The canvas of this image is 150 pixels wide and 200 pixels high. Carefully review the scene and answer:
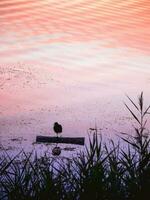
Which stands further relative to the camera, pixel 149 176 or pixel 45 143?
pixel 45 143

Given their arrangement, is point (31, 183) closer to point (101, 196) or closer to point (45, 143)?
point (101, 196)

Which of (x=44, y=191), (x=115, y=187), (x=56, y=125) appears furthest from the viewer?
(x=56, y=125)

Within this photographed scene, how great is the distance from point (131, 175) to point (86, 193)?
1.83 ft

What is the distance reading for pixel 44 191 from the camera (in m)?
3.50

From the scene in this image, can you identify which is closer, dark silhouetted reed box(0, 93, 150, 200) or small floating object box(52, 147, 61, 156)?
dark silhouetted reed box(0, 93, 150, 200)

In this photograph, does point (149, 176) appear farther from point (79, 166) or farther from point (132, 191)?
point (79, 166)

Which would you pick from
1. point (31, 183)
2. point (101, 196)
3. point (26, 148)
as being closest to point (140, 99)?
point (101, 196)

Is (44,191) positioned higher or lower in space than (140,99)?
lower

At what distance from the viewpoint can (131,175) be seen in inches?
157

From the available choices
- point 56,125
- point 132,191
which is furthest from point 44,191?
point 56,125

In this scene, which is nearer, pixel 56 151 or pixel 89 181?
pixel 89 181

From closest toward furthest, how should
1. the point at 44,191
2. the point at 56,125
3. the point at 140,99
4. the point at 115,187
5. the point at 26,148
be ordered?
1. the point at 44,191
2. the point at 115,187
3. the point at 140,99
4. the point at 26,148
5. the point at 56,125

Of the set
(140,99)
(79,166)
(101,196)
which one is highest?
(140,99)

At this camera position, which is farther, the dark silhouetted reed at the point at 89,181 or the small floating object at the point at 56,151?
the small floating object at the point at 56,151
